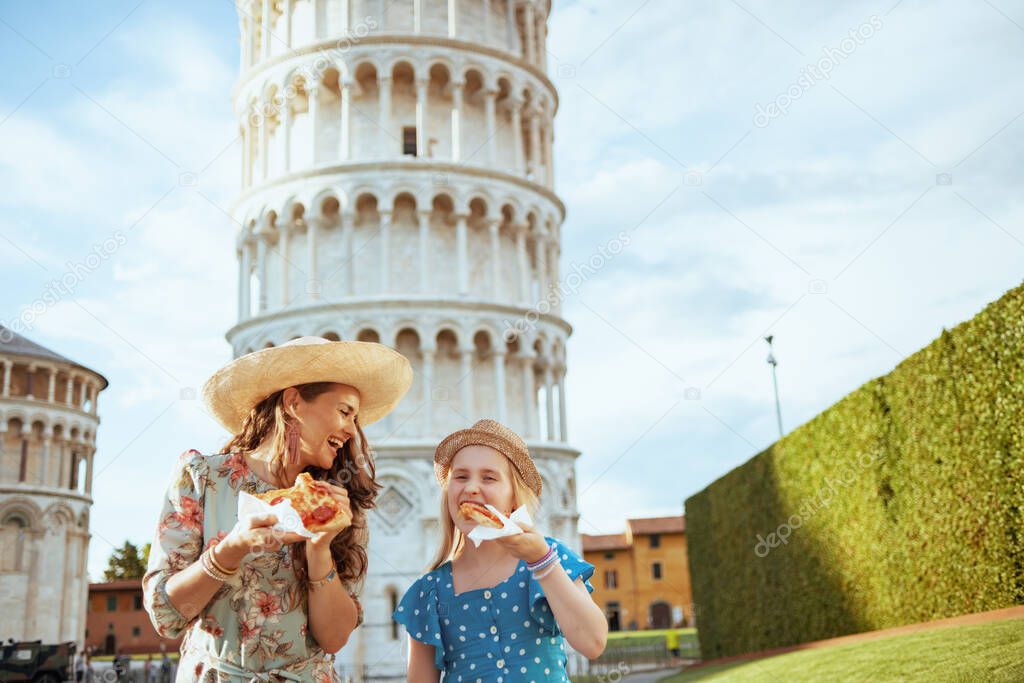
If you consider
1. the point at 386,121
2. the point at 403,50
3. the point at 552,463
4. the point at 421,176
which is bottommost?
the point at 552,463

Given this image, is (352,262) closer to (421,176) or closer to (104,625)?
(421,176)

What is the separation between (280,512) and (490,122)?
28.5 meters

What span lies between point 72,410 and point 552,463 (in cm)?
3209

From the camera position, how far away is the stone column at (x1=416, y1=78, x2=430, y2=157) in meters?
29.4

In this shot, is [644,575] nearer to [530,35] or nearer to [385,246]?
[530,35]

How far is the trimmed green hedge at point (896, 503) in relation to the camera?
1058cm

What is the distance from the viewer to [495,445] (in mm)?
3707

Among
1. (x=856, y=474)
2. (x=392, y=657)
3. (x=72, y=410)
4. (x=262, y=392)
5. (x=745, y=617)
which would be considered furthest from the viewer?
(x=72, y=410)

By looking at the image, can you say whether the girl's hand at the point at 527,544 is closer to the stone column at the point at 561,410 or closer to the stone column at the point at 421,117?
the stone column at the point at 421,117

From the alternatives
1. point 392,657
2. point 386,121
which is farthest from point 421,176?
point 392,657

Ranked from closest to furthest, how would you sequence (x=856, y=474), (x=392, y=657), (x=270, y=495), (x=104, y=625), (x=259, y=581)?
(x=270, y=495) → (x=259, y=581) → (x=856, y=474) → (x=392, y=657) → (x=104, y=625)

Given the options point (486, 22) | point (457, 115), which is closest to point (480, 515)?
point (457, 115)

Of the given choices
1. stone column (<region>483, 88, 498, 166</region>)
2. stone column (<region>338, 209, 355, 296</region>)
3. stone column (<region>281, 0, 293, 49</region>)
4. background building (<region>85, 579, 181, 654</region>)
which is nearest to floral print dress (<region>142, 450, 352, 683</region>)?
stone column (<region>338, 209, 355, 296</region>)

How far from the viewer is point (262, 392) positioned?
361 cm
